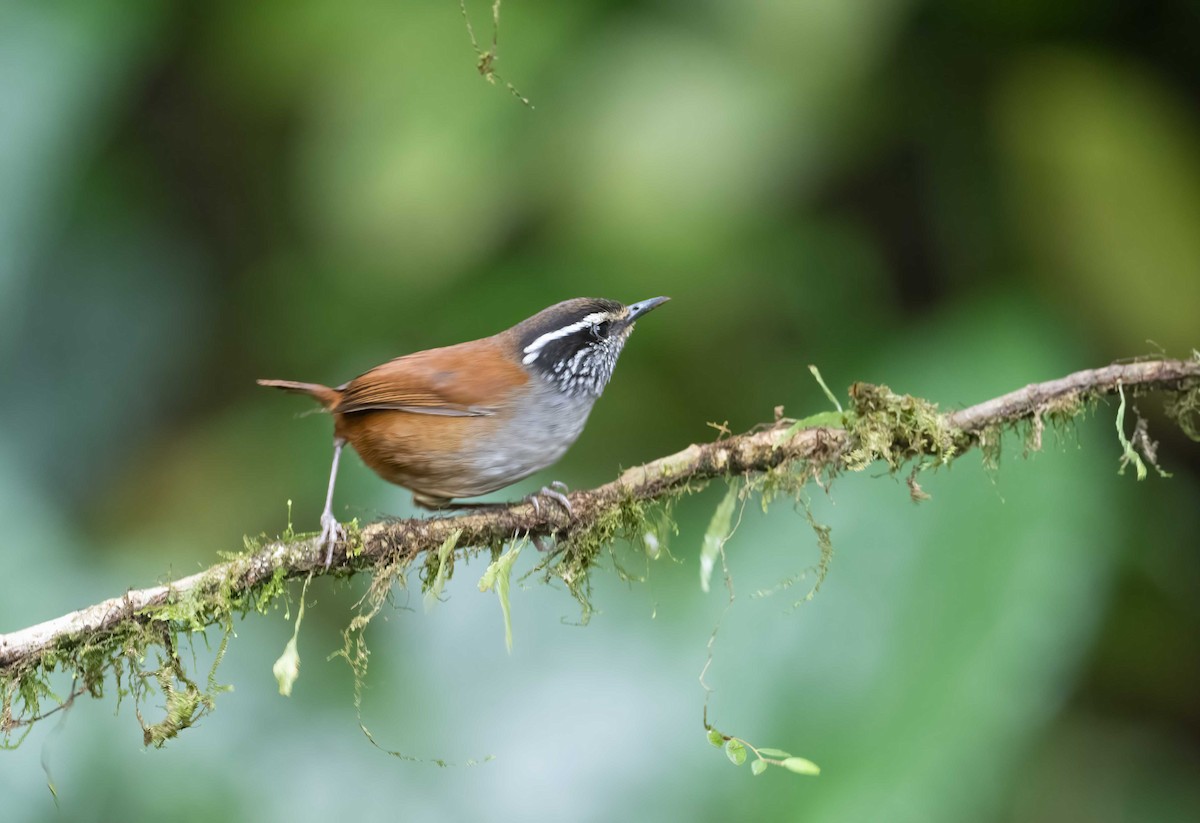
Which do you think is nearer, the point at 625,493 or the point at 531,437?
the point at 625,493

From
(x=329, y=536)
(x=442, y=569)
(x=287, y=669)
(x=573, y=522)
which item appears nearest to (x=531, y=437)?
(x=573, y=522)

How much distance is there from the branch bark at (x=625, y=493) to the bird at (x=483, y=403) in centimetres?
16

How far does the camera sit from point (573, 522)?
2496mm

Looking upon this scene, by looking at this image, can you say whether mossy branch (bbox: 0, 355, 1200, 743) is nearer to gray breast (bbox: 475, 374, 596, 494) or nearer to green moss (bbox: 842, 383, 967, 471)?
green moss (bbox: 842, 383, 967, 471)

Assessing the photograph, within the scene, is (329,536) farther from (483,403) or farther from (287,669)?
(483,403)

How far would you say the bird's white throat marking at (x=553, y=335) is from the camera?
2740 mm

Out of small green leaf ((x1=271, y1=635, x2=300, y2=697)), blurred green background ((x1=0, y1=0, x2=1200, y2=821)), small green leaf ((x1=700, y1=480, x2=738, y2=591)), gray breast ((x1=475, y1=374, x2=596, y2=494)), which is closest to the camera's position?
small green leaf ((x1=271, y1=635, x2=300, y2=697))

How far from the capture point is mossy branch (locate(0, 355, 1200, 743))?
2.31 m

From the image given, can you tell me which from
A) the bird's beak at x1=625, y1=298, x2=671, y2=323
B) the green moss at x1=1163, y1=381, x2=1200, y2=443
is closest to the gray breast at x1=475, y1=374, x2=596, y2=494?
the bird's beak at x1=625, y1=298, x2=671, y2=323

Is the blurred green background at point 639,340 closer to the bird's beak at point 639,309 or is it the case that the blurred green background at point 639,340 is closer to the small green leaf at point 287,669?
the bird's beak at point 639,309

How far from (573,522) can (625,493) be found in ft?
0.44

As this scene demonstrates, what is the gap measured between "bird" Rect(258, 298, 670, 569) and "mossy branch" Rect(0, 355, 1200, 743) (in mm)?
162

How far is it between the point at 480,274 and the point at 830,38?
1457mm

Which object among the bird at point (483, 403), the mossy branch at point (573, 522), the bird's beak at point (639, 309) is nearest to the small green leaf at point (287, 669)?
the mossy branch at point (573, 522)
